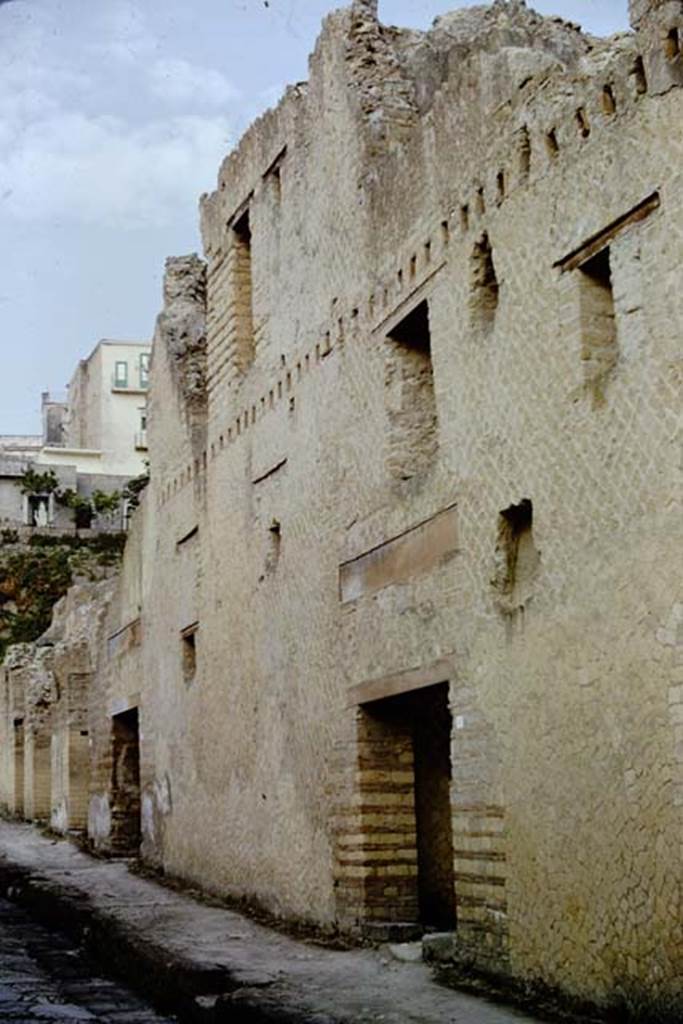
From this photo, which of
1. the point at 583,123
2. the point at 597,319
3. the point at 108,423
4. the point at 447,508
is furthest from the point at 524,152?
the point at 108,423

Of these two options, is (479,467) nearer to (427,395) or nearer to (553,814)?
(427,395)

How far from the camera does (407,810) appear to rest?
31.2 ft

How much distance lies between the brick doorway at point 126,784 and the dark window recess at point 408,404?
755 cm

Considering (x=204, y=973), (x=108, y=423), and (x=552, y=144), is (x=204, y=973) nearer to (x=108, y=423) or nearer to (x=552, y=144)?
(x=552, y=144)

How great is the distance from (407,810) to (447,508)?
2.21 m

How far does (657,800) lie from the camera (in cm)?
631

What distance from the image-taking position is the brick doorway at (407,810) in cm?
928

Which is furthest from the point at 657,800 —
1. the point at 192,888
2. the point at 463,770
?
the point at 192,888

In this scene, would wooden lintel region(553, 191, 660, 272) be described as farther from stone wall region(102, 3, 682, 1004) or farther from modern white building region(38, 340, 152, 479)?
modern white building region(38, 340, 152, 479)

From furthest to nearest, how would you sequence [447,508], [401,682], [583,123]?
[401,682]
[447,508]
[583,123]

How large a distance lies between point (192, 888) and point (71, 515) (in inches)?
1527

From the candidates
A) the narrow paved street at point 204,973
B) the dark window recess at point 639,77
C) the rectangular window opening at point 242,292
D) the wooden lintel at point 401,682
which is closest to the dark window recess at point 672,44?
the dark window recess at point 639,77

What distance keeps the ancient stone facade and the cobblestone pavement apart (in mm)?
1484

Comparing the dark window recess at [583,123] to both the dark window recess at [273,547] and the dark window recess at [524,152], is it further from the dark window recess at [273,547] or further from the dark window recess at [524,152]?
the dark window recess at [273,547]
